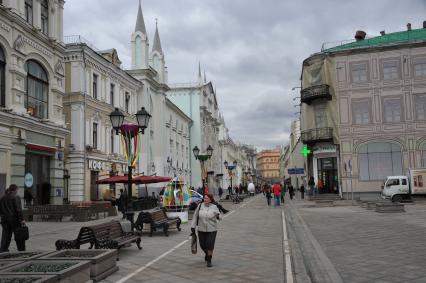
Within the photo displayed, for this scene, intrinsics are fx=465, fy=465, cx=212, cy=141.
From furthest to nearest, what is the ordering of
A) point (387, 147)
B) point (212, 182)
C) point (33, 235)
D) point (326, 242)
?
point (212, 182), point (387, 147), point (33, 235), point (326, 242)

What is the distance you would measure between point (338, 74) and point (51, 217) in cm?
2807

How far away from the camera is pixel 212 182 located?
84.5 m

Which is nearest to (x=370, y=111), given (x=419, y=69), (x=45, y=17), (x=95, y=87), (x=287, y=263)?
(x=419, y=69)

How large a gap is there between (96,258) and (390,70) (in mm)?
36993

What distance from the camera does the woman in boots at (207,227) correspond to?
30.8 feet

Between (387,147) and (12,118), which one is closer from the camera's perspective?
(12,118)

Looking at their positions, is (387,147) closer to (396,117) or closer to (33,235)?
(396,117)

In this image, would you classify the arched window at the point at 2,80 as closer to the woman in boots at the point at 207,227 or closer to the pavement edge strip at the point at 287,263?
the pavement edge strip at the point at 287,263

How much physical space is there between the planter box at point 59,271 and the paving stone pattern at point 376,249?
4.31 m

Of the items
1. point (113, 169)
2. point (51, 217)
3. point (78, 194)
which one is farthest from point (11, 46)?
point (113, 169)

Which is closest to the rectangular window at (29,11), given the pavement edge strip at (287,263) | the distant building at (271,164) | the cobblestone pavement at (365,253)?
the cobblestone pavement at (365,253)

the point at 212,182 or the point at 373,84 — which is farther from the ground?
the point at 373,84

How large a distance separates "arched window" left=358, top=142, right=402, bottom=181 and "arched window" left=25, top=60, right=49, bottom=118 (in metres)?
26.4

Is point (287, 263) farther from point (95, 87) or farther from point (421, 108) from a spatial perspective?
point (421, 108)
